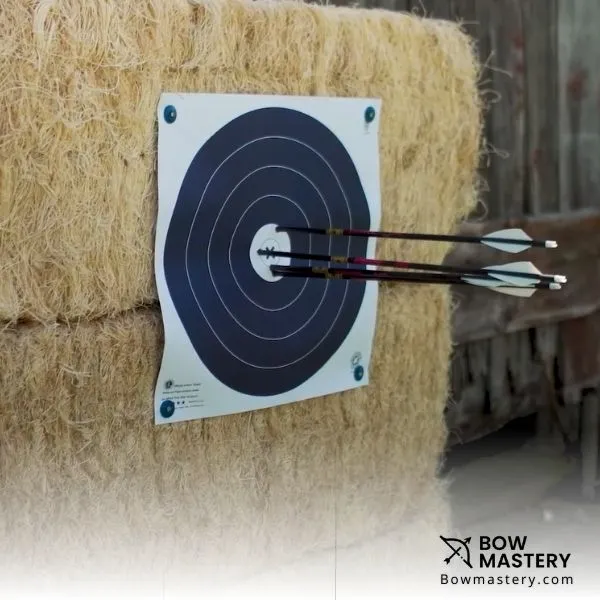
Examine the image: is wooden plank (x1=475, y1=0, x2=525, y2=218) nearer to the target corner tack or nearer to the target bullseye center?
the target corner tack

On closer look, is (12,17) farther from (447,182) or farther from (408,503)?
(408,503)

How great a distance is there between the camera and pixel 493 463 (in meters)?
1.91

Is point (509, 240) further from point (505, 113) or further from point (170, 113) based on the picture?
point (505, 113)

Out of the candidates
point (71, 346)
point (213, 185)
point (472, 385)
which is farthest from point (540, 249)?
point (71, 346)

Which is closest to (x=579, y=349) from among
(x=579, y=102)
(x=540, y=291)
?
(x=540, y=291)

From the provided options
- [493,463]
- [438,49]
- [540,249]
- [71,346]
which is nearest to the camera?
[71,346]

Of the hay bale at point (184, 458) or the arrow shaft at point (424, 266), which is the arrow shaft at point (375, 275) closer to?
the arrow shaft at point (424, 266)

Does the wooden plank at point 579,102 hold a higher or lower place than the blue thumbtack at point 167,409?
higher

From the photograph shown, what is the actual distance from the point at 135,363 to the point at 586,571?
2.39 feet

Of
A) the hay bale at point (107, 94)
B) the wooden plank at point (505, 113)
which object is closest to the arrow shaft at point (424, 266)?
the hay bale at point (107, 94)

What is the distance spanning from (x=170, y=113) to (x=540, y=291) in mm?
1021

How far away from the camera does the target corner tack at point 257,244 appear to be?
1.04 meters

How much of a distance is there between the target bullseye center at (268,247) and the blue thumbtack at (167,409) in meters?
0.17

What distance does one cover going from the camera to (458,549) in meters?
1.43
